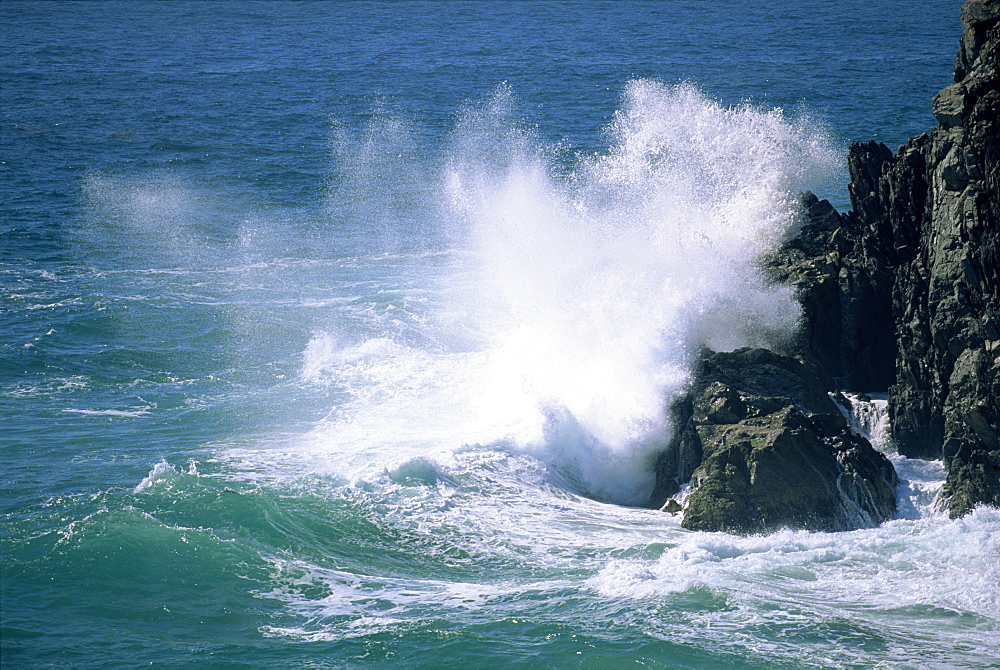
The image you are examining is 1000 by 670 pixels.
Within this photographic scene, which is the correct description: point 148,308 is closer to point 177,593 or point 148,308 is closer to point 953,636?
point 177,593

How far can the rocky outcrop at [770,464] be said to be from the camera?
1071 cm

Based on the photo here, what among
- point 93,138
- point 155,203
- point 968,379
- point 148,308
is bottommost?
point 968,379

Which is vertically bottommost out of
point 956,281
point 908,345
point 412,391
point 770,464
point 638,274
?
point 770,464

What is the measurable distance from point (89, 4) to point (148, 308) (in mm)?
43772

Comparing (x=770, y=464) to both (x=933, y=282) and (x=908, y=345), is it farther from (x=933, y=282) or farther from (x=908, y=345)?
(x=933, y=282)

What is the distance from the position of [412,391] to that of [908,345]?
6.96m

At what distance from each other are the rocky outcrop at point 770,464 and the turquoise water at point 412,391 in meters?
0.33

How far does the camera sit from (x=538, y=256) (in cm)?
1894

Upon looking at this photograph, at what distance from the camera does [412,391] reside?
15.1 m

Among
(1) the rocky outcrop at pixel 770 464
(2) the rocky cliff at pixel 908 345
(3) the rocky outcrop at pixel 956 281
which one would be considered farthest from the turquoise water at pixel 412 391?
(3) the rocky outcrop at pixel 956 281

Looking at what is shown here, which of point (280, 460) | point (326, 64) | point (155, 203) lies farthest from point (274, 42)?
point (280, 460)

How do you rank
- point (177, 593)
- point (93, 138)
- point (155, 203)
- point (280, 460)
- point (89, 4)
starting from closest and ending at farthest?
point (177, 593) < point (280, 460) < point (155, 203) < point (93, 138) < point (89, 4)

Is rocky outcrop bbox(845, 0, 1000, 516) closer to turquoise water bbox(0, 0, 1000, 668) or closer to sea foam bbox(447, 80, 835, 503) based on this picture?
turquoise water bbox(0, 0, 1000, 668)

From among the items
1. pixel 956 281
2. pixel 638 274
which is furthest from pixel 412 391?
pixel 956 281
